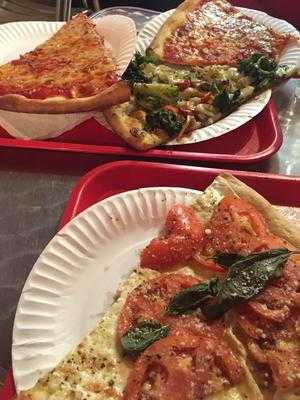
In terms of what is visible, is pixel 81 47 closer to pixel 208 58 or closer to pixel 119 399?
pixel 208 58

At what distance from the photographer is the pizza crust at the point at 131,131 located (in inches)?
114

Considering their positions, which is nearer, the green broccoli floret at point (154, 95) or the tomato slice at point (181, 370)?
the tomato slice at point (181, 370)

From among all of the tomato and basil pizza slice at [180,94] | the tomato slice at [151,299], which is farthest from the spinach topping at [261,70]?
the tomato slice at [151,299]

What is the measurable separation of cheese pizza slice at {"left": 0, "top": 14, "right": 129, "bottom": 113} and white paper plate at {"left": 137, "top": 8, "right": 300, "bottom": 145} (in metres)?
0.36

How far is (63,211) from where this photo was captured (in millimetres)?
2664

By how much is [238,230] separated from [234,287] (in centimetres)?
34

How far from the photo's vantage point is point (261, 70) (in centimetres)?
346

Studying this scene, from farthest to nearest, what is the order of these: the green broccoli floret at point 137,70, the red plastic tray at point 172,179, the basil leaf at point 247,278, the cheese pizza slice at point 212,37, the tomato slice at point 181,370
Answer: the cheese pizza slice at point 212,37 < the green broccoli floret at point 137,70 < the red plastic tray at point 172,179 < the basil leaf at point 247,278 < the tomato slice at point 181,370

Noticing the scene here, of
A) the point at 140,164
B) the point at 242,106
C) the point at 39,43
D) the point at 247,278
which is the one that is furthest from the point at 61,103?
the point at 247,278

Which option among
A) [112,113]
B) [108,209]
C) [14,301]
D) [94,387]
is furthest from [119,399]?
[112,113]

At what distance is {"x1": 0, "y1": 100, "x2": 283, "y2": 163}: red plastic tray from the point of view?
288 centimetres

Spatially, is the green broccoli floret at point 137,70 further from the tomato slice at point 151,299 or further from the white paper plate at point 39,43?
the tomato slice at point 151,299

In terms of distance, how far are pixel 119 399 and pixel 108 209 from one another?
0.86 meters

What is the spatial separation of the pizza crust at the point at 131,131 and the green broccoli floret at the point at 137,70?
245 mm
